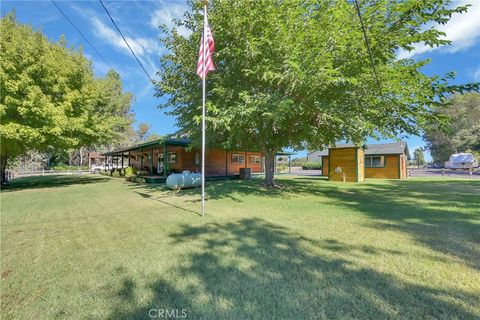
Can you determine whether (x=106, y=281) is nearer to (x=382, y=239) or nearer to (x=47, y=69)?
(x=382, y=239)

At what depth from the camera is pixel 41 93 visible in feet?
40.4

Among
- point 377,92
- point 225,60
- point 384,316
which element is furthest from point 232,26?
point 384,316

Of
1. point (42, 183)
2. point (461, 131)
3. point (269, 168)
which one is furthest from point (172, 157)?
point (461, 131)

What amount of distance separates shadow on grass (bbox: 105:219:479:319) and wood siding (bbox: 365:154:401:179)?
20.7m

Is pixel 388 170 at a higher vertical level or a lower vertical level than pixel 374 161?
lower

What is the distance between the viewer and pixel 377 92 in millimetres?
8773

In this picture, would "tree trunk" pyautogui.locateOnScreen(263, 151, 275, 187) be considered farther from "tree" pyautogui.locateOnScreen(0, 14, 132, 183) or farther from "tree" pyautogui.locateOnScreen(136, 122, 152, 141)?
"tree" pyautogui.locateOnScreen(136, 122, 152, 141)

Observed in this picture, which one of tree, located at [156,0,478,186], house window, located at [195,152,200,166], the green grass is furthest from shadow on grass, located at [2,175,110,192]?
tree, located at [156,0,478,186]

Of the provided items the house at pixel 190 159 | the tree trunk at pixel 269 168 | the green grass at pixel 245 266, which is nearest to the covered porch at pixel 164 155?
the house at pixel 190 159

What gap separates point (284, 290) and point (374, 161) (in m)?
23.3

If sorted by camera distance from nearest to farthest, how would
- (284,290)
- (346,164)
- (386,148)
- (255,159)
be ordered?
(284,290)
(346,164)
(386,148)
(255,159)

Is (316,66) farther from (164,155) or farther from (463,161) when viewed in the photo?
(463,161)

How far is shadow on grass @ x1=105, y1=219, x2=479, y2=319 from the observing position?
7.54ft

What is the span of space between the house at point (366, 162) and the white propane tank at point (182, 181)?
10.6m
